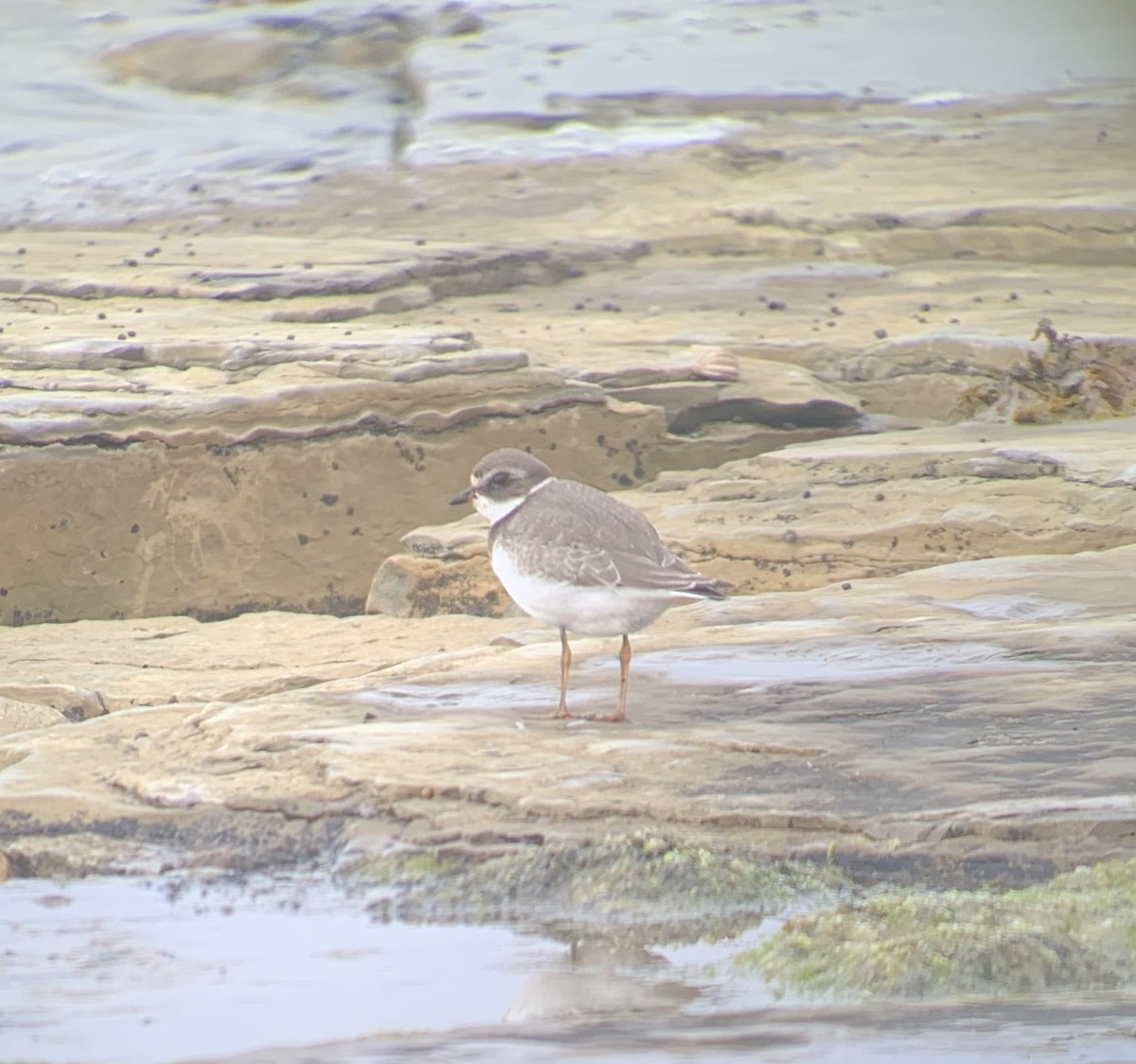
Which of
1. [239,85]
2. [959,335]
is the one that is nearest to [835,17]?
[239,85]

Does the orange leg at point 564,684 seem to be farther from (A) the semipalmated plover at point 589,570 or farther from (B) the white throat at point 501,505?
(B) the white throat at point 501,505

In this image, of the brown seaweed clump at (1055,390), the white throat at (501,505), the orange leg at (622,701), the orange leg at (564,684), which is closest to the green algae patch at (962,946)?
the orange leg at (622,701)

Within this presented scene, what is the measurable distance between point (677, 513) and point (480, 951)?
3.38 metres

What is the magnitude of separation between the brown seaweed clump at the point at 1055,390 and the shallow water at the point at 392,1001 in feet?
14.5

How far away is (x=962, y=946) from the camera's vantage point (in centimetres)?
353

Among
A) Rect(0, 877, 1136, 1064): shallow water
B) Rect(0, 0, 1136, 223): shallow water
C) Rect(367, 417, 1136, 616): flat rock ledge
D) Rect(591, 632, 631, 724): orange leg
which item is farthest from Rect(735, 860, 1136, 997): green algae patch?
Rect(0, 0, 1136, 223): shallow water

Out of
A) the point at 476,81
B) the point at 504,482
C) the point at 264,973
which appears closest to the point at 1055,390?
the point at 504,482

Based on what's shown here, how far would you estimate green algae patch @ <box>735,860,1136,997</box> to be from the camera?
3477 mm

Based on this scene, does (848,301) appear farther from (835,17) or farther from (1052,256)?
(835,17)

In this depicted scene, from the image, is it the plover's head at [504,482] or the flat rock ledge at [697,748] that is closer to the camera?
the flat rock ledge at [697,748]

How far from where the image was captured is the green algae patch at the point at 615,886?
3.86m

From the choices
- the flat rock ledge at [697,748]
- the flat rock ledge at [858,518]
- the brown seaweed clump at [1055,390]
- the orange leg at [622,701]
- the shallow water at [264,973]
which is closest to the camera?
the shallow water at [264,973]

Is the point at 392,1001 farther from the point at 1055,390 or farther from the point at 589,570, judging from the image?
the point at 1055,390

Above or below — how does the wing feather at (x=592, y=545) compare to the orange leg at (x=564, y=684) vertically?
above
